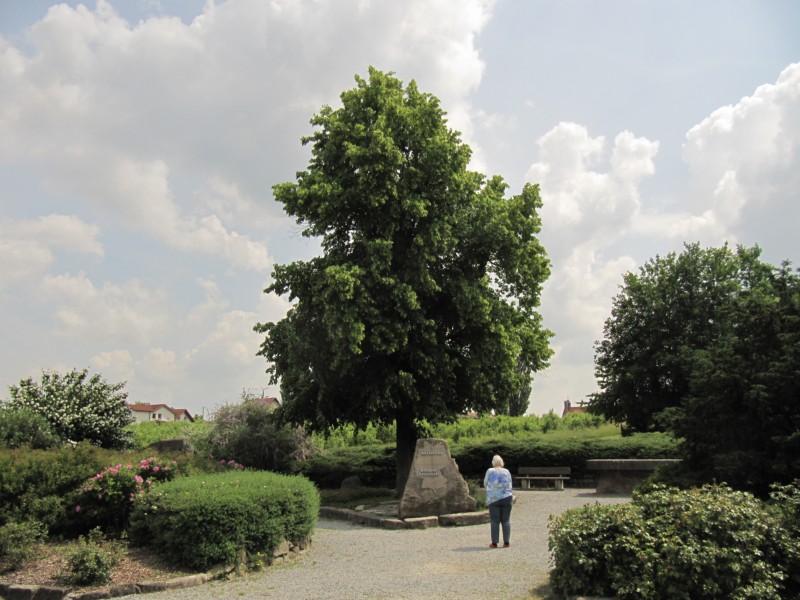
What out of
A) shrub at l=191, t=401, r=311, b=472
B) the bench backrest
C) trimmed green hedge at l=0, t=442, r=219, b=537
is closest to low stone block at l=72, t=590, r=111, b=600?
trimmed green hedge at l=0, t=442, r=219, b=537

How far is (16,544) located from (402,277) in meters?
11.1

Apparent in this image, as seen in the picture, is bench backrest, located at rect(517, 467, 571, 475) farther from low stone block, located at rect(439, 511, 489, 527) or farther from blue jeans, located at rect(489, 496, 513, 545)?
blue jeans, located at rect(489, 496, 513, 545)

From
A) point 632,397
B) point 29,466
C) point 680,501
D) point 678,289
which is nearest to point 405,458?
point 29,466

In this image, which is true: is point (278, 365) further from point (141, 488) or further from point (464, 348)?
point (141, 488)

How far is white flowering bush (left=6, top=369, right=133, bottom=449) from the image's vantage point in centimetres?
1962

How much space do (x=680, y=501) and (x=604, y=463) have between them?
43.0 ft

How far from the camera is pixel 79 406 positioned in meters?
20.3

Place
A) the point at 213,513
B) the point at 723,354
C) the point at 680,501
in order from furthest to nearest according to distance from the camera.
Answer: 1. the point at 723,354
2. the point at 213,513
3. the point at 680,501

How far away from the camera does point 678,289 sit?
119ft

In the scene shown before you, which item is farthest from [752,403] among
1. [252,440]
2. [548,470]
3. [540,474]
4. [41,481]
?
[252,440]

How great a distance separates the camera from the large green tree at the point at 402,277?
58.7 feet

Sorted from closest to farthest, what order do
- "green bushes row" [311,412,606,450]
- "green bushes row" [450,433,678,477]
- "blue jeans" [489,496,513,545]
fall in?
1. "blue jeans" [489,496,513,545]
2. "green bushes row" [450,433,678,477]
3. "green bushes row" [311,412,606,450]

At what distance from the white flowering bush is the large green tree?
5.07m

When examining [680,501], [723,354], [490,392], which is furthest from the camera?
[490,392]
